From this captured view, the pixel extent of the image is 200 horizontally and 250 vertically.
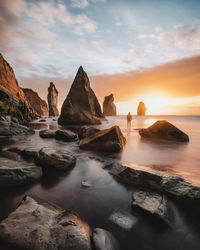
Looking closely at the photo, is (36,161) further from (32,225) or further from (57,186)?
(32,225)

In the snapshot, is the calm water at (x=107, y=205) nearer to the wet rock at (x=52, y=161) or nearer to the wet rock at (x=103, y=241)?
the wet rock at (x=103, y=241)

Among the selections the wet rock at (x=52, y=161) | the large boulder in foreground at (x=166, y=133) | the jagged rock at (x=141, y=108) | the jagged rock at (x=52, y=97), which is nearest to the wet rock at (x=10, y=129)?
the wet rock at (x=52, y=161)

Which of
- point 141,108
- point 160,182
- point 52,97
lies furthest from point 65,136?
point 141,108

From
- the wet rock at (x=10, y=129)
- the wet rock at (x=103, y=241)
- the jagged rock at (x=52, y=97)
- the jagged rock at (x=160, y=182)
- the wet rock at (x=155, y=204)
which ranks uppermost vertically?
the jagged rock at (x=52, y=97)

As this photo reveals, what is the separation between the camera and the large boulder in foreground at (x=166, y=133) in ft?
34.0

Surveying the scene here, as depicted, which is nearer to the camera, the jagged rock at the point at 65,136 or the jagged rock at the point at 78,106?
the jagged rock at the point at 65,136

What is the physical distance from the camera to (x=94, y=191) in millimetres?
3340

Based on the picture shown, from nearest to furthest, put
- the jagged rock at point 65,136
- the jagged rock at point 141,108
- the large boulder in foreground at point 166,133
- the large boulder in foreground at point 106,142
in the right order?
the large boulder in foreground at point 106,142, the jagged rock at point 65,136, the large boulder in foreground at point 166,133, the jagged rock at point 141,108

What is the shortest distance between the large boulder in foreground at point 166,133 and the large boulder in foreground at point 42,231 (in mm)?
10380

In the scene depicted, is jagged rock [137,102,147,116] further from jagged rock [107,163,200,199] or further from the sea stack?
jagged rock [107,163,200,199]

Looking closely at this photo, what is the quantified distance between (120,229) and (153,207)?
781 mm

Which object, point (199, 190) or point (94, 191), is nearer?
point (199, 190)

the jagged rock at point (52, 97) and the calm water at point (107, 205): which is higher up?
the jagged rock at point (52, 97)

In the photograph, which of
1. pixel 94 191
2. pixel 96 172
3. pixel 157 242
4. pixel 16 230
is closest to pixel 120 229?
pixel 157 242
